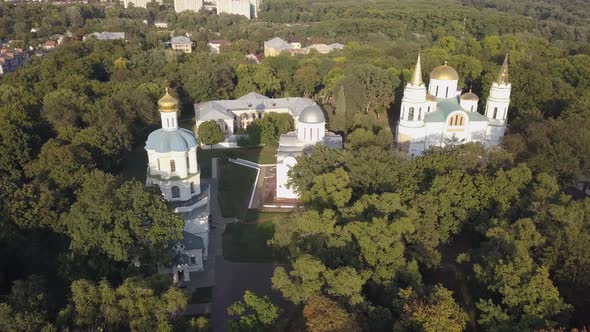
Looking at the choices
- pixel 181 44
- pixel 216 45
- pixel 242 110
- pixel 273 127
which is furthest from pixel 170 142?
pixel 216 45

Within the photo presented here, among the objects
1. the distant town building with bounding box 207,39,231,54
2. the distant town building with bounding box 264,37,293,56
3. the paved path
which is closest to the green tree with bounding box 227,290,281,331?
the paved path

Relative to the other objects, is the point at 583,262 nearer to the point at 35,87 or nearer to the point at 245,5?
the point at 35,87

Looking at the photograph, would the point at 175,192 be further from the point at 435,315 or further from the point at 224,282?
the point at 435,315

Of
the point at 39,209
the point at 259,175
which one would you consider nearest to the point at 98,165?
the point at 39,209

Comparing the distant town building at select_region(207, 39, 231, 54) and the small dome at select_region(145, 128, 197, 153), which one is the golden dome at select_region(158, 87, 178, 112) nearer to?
the small dome at select_region(145, 128, 197, 153)

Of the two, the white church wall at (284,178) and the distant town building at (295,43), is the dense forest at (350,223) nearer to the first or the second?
the white church wall at (284,178)

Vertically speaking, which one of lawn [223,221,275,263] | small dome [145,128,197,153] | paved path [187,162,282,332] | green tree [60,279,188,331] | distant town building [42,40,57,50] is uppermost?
small dome [145,128,197,153]

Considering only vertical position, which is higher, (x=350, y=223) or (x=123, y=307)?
(x=350, y=223)

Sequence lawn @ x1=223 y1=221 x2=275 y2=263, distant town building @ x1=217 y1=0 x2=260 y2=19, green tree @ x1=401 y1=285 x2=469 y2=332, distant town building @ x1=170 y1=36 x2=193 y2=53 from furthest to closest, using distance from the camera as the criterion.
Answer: distant town building @ x1=217 y1=0 x2=260 y2=19 < distant town building @ x1=170 y1=36 x2=193 y2=53 < lawn @ x1=223 y1=221 x2=275 y2=263 < green tree @ x1=401 y1=285 x2=469 y2=332
